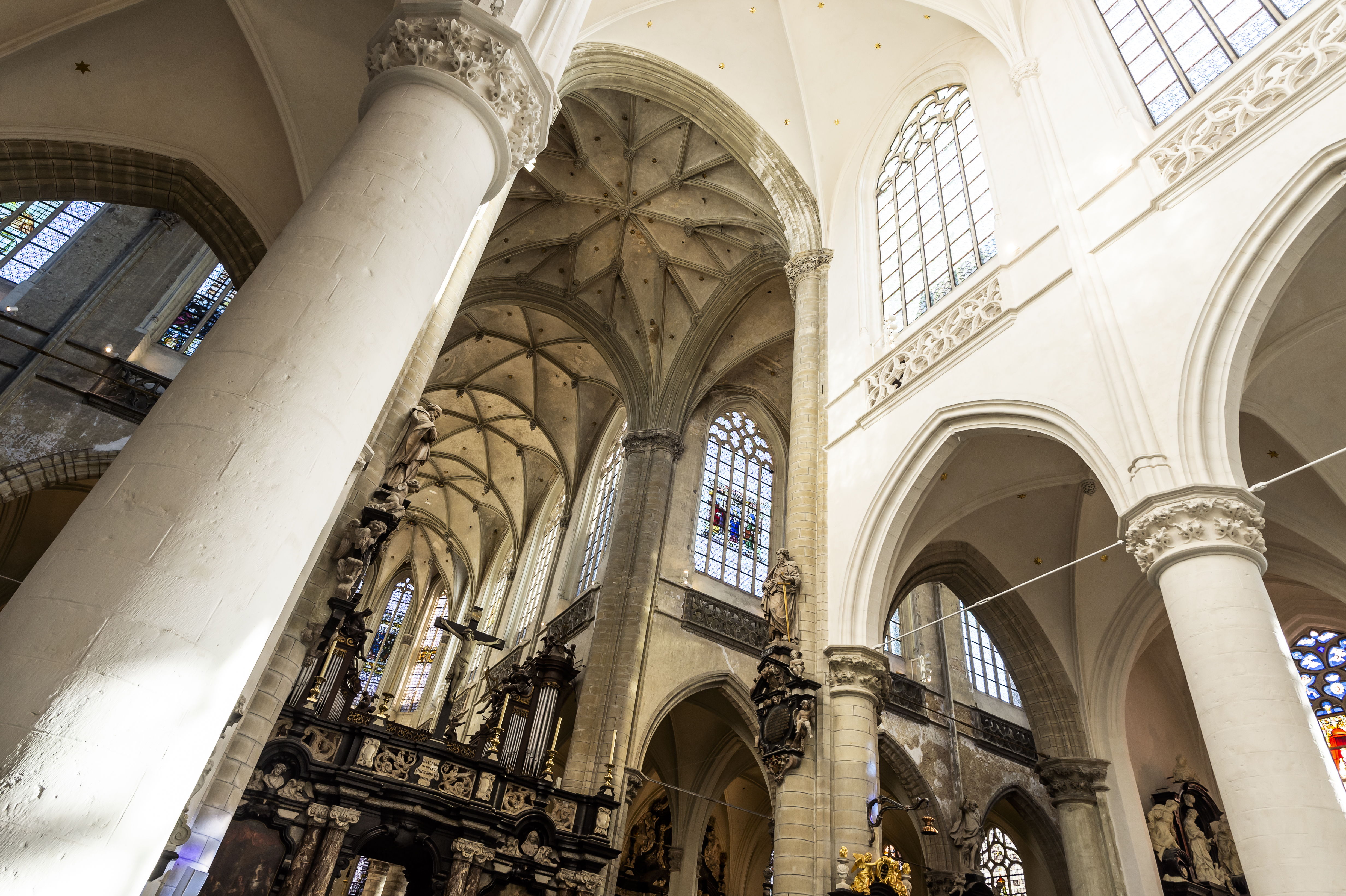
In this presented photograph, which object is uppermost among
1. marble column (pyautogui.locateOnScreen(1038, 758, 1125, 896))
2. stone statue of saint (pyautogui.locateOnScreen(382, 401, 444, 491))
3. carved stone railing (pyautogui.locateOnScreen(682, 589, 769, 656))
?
carved stone railing (pyautogui.locateOnScreen(682, 589, 769, 656))

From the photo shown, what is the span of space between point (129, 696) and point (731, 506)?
1542cm

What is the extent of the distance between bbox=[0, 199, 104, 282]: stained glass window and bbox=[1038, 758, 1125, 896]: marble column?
15.0 meters

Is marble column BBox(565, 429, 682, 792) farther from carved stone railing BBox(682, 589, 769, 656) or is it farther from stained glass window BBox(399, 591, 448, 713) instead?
stained glass window BBox(399, 591, 448, 713)

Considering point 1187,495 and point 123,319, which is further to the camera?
point 123,319

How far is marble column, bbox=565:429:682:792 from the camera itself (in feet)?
41.4

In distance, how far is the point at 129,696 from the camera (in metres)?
2.11

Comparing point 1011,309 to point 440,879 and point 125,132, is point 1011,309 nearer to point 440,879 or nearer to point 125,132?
point 125,132

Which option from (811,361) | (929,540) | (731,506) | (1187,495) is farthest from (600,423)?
(1187,495)

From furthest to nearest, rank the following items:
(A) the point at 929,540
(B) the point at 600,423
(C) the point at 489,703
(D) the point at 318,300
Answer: (B) the point at 600,423, (C) the point at 489,703, (A) the point at 929,540, (D) the point at 318,300

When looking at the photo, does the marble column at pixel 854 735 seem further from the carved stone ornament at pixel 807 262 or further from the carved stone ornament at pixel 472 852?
the carved stone ornament at pixel 807 262

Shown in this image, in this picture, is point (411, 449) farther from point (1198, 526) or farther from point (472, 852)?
point (1198, 526)

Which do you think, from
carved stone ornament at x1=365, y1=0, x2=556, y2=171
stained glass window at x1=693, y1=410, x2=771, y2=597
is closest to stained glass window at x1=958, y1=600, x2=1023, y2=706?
stained glass window at x1=693, y1=410, x2=771, y2=597

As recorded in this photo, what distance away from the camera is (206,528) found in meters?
2.41

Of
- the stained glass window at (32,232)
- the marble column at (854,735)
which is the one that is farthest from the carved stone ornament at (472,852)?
the stained glass window at (32,232)
